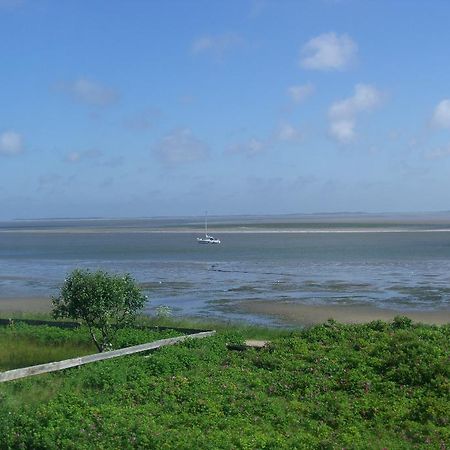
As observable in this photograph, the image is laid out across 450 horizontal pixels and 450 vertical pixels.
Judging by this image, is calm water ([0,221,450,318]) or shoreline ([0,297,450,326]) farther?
calm water ([0,221,450,318])

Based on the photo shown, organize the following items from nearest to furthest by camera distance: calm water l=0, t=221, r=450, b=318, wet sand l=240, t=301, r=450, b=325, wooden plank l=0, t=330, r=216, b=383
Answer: wooden plank l=0, t=330, r=216, b=383 → wet sand l=240, t=301, r=450, b=325 → calm water l=0, t=221, r=450, b=318

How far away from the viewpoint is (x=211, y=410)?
12297mm

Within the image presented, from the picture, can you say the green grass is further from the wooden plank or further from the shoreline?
the shoreline

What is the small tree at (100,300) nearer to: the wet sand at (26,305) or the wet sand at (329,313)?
the wet sand at (329,313)

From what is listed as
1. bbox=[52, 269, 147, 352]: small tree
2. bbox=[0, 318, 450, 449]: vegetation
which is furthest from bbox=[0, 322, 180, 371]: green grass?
bbox=[0, 318, 450, 449]: vegetation

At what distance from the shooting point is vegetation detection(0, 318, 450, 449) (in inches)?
421

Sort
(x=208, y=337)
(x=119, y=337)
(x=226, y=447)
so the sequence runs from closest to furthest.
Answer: (x=226, y=447), (x=208, y=337), (x=119, y=337)

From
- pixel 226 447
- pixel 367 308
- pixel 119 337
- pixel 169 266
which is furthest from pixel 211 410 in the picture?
pixel 169 266

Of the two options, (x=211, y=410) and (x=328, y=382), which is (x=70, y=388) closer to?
(x=211, y=410)

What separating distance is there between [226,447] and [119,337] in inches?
444

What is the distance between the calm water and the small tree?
46.7ft

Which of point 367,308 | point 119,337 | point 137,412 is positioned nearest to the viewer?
point 137,412

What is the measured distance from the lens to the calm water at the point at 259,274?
1550 inches

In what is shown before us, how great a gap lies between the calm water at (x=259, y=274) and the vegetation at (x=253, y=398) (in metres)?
18.0
